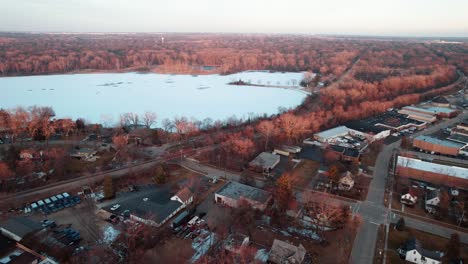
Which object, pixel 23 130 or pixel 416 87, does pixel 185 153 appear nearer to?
pixel 23 130

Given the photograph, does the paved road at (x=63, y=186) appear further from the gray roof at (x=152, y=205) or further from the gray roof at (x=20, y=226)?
the gray roof at (x=152, y=205)

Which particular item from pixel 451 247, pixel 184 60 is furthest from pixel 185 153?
pixel 184 60

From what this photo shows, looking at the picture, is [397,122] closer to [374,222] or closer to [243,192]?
[374,222]

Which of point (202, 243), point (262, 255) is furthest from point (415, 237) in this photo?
point (202, 243)

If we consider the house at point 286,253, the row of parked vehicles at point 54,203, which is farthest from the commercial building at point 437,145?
the row of parked vehicles at point 54,203

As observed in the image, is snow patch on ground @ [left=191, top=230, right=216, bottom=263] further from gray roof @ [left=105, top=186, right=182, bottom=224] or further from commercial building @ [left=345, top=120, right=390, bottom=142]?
commercial building @ [left=345, top=120, right=390, bottom=142]

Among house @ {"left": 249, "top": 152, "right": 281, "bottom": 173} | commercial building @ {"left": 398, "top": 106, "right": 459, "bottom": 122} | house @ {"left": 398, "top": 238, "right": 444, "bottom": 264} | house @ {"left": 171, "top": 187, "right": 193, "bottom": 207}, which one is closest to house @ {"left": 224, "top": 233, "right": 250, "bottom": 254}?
house @ {"left": 171, "top": 187, "right": 193, "bottom": 207}
